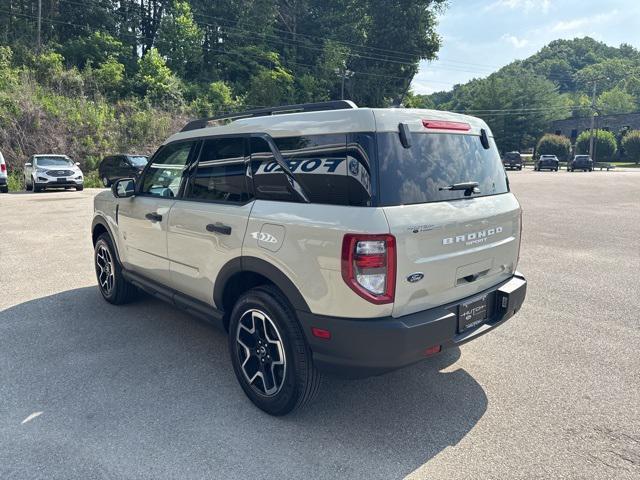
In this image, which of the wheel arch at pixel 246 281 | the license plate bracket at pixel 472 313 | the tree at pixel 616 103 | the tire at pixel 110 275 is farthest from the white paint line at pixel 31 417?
the tree at pixel 616 103

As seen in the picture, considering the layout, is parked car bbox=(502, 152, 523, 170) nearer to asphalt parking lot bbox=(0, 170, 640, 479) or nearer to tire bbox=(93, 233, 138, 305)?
asphalt parking lot bbox=(0, 170, 640, 479)

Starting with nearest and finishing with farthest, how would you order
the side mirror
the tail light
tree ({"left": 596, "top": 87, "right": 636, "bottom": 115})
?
the tail light, the side mirror, tree ({"left": 596, "top": 87, "right": 636, "bottom": 115})

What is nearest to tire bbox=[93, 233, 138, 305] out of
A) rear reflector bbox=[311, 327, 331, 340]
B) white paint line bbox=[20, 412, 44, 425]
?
white paint line bbox=[20, 412, 44, 425]

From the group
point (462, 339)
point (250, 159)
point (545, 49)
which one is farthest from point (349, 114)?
point (545, 49)

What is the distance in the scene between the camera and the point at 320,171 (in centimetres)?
262

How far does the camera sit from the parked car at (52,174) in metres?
17.4

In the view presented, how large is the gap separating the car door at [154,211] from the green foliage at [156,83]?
29.5 m

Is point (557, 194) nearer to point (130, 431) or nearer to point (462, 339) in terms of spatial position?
point (462, 339)

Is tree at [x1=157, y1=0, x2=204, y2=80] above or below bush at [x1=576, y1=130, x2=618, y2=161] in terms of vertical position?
above

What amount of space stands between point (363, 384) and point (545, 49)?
495 feet

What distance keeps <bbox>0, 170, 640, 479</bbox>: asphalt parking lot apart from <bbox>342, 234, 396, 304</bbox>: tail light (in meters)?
0.97

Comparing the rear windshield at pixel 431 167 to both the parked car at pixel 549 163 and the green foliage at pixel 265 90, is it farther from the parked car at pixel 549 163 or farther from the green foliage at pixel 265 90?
the parked car at pixel 549 163

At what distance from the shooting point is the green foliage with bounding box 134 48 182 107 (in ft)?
102

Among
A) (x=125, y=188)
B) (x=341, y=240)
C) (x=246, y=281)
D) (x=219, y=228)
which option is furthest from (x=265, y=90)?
(x=341, y=240)
